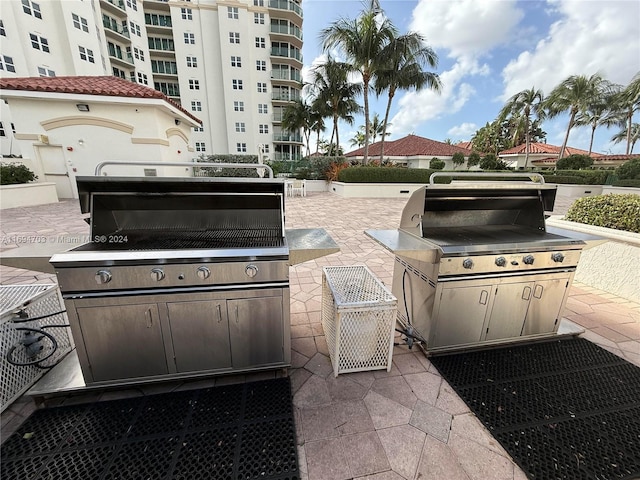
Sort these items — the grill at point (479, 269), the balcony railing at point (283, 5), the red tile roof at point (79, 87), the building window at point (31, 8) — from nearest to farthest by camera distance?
the grill at point (479, 269) < the red tile roof at point (79, 87) < the building window at point (31, 8) < the balcony railing at point (283, 5)

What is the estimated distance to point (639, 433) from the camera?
1.66 m

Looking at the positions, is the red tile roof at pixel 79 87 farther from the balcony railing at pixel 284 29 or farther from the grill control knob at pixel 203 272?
the balcony railing at pixel 284 29

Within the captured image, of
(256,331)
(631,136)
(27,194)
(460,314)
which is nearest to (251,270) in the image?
(256,331)

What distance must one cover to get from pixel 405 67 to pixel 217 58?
1683 cm

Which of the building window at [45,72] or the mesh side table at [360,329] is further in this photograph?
the building window at [45,72]

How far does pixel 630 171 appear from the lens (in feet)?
40.0

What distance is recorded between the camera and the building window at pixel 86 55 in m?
16.6

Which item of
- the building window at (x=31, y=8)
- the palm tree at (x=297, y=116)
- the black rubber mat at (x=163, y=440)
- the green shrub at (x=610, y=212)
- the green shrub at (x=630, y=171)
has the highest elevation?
the building window at (x=31, y=8)

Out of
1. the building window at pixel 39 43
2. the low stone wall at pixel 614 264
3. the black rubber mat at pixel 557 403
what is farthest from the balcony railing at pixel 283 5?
the black rubber mat at pixel 557 403

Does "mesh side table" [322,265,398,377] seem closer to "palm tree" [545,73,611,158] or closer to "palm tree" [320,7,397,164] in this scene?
"palm tree" [320,7,397,164]

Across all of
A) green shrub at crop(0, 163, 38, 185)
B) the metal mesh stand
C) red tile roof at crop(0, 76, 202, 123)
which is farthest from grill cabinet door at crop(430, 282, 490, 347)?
green shrub at crop(0, 163, 38, 185)

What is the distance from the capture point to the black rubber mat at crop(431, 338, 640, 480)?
58.9 inches

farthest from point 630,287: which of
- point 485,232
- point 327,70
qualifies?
point 327,70

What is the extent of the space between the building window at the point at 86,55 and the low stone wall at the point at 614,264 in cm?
2539
